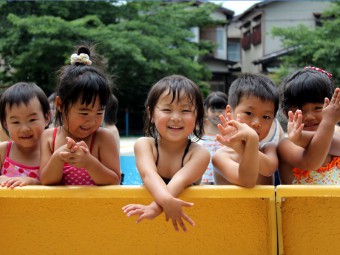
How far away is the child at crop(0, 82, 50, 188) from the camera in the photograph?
2.30 m

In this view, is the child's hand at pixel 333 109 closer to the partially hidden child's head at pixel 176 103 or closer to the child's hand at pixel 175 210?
the partially hidden child's head at pixel 176 103

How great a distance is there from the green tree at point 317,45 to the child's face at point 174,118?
602 inches

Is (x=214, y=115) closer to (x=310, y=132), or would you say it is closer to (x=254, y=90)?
(x=254, y=90)

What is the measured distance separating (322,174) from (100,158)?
1087 mm

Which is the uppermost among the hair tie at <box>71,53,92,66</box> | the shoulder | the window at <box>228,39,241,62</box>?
the window at <box>228,39,241,62</box>

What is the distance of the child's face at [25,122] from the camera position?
230 cm

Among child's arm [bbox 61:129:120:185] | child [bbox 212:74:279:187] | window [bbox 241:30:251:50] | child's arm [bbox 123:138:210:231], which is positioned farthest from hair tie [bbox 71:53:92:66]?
window [bbox 241:30:251:50]

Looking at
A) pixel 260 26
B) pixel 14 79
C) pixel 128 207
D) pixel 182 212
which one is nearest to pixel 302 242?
pixel 182 212

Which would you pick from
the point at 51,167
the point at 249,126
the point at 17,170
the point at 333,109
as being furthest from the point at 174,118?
the point at 17,170

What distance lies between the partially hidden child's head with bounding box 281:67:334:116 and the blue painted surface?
228 cm

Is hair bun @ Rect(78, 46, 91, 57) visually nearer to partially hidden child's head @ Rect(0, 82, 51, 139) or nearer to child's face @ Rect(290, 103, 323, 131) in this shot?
partially hidden child's head @ Rect(0, 82, 51, 139)

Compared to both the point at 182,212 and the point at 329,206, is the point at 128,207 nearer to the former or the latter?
the point at 182,212

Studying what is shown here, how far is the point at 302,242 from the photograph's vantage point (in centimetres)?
173

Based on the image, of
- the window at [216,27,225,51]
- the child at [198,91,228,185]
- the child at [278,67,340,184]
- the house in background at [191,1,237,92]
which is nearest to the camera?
the child at [278,67,340,184]
